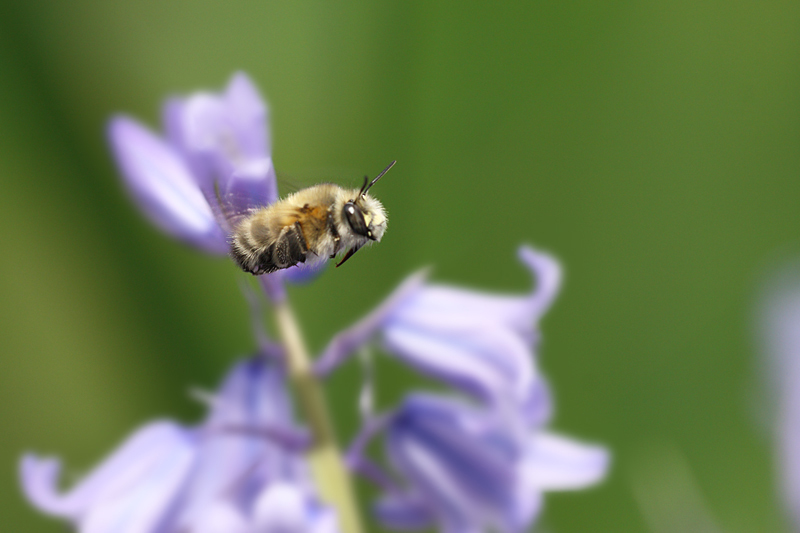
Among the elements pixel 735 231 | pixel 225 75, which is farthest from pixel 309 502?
pixel 735 231

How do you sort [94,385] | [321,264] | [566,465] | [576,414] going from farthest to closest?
[576,414] < [94,385] < [566,465] < [321,264]

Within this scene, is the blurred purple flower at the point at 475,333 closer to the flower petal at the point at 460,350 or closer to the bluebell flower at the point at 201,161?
the flower petal at the point at 460,350

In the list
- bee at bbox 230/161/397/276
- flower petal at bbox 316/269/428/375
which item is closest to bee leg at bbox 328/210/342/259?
bee at bbox 230/161/397/276

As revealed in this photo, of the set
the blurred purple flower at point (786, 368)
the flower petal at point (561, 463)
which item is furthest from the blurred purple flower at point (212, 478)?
the blurred purple flower at point (786, 368)

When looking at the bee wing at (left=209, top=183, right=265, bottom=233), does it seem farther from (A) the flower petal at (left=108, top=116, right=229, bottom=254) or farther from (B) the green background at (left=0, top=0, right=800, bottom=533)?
(B) the green background at (left=0, top=0, right=800, bottom=533)

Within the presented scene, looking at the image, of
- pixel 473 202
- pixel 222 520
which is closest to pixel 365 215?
pixel 222 520

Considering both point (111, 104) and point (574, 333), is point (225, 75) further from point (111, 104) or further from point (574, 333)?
point (574, 333)

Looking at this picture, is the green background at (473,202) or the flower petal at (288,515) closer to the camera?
the flower petal at (288,515)
